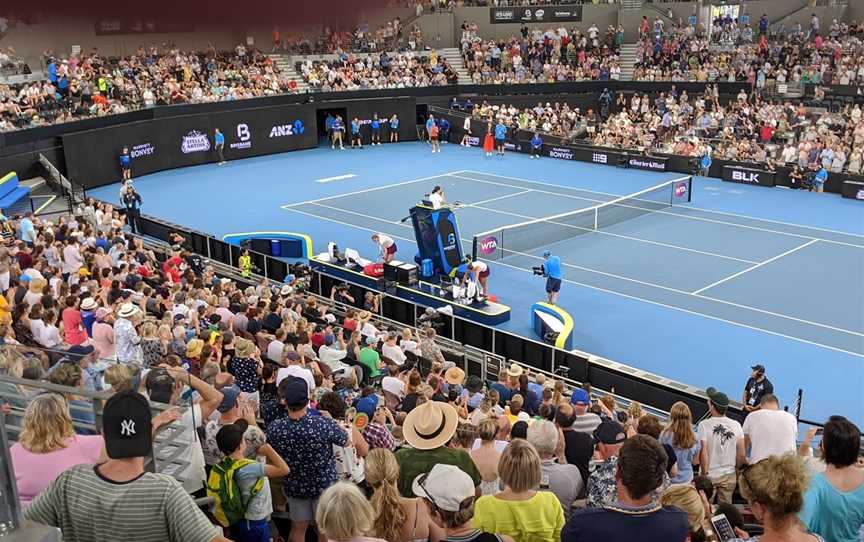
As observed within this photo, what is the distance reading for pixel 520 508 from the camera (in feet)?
18.2

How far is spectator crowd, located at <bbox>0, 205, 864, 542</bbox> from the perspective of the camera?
14.1 ft

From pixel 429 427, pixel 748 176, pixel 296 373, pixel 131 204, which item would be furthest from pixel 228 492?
pixel 748 176

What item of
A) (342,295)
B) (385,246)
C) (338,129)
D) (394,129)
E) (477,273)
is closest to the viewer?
(342,295)

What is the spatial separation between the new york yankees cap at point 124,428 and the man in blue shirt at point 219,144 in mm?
37778

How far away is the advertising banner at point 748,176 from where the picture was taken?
3534 centimetres

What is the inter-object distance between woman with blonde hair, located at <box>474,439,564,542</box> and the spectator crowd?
0.01m

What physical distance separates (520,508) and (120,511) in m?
2.58

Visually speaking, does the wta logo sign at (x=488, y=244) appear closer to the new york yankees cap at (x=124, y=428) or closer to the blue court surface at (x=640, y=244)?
the blue court surface at (x=640, y=244)

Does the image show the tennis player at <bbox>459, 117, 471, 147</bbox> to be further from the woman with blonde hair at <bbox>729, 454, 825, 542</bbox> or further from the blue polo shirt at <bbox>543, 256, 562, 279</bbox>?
the woman with blonde hair at <bbox>729, 454, 825, 542</bbox>

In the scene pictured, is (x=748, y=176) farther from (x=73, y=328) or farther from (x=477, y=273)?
(x=73, y=328)

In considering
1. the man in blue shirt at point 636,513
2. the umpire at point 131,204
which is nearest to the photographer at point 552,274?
the umpire at point 131,204

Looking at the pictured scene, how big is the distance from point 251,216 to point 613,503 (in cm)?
2752

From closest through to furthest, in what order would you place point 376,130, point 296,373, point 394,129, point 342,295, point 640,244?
point 296,373 → point 342,295 → point 640,244 → point 376,130 → point 394,129

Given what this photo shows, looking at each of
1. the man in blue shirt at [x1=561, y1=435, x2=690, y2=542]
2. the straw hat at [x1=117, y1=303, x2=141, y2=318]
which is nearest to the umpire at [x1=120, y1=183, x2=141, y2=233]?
the straw hat at [x1=117, y1=303, x2=141, y2=318]
